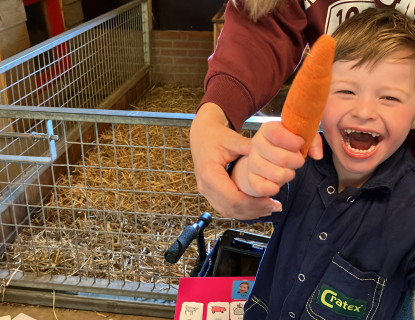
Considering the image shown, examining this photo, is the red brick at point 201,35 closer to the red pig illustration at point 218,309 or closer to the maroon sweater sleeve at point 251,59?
the red pig illustration at point 218,309

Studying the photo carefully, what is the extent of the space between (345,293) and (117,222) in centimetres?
151

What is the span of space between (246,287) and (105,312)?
659 millimetres

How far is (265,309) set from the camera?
3.64 feet

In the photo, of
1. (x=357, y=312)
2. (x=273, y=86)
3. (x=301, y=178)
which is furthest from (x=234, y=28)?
(x=357, y=312)

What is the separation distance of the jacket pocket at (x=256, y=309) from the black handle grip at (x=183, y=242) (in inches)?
10.5

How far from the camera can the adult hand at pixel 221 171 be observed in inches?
27.3

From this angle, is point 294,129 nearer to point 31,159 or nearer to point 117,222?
point 31,159

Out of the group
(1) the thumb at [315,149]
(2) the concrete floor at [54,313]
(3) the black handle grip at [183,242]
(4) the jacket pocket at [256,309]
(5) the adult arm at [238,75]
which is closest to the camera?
(1) the thumb at [315,149]

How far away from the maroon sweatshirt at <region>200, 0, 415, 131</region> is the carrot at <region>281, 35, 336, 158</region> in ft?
1.23

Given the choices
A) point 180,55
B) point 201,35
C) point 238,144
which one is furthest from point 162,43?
point 238,144

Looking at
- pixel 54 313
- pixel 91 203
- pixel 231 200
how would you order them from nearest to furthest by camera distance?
pixel 231 200 < pixel 54 313 < pixel 91 203

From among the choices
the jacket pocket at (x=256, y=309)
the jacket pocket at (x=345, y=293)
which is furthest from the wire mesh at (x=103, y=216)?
the jacket pocket at (x=345, y=293)

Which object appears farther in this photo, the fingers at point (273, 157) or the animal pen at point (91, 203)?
the animal pen at point (91, 203)

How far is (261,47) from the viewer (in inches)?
39.5
